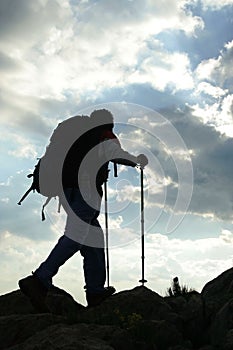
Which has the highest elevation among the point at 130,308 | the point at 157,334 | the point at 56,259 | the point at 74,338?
the point at 56,259

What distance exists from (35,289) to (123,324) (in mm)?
1815

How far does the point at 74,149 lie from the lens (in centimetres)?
979

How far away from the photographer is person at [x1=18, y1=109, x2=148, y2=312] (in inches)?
370

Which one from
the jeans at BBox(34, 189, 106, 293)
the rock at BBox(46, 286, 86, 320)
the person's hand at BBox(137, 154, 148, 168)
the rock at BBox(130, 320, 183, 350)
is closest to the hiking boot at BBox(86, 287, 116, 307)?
the rock at BBox(46, 286, 86, 320)

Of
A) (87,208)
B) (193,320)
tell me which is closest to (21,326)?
(87,208)

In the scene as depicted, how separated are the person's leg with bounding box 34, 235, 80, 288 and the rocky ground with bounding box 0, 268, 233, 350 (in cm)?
65

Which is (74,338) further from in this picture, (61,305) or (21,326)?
(61,305)

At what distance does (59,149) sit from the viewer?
32.3 feet

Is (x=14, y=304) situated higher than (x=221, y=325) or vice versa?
(x=14, y=304)

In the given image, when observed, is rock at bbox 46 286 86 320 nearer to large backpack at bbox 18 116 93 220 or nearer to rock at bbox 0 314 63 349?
rock at bbox 0 314 63 349

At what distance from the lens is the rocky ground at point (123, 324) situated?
736 centimetres

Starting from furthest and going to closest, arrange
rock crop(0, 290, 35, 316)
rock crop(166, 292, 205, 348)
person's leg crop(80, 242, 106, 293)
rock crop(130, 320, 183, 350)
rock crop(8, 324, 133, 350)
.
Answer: rock crop(0, 290, 35, 316), person's leg crop(80, 242, 106, 293), rock crop(166, 292, 205, 348), rock crop(130, 320, 183, 350), rock crop(8, 324, 133, 350)

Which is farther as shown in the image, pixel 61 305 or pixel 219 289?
pixel 219 289

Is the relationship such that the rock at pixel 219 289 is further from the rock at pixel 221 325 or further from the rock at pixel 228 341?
the rock at pixel 228 341
